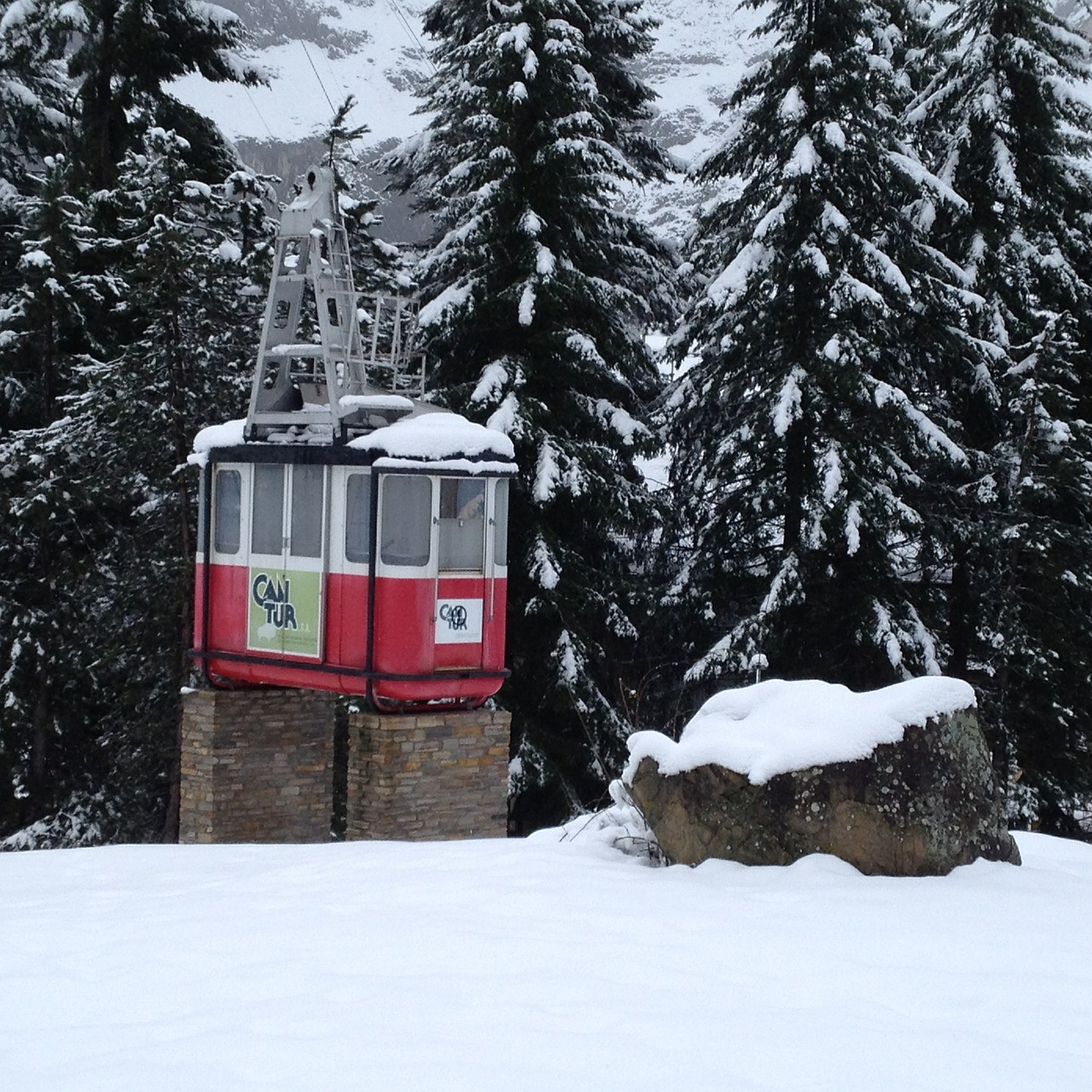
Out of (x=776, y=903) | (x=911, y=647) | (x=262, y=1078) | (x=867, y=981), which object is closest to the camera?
(x=262, y=1078)

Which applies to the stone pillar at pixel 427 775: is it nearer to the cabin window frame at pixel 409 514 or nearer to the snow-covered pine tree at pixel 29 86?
the cabin window frame at pixel 409 514

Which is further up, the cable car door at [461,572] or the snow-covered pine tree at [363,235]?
the snow-covered pine tree at [363,235]

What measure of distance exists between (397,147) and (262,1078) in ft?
69.7

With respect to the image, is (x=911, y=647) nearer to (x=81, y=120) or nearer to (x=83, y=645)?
(x=83, y=645)

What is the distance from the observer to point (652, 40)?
2430 centimetres

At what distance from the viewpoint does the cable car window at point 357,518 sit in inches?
503

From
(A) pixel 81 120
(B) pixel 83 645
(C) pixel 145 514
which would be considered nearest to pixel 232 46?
(A) pixel 81 120

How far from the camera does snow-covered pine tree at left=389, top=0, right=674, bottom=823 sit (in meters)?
18.7

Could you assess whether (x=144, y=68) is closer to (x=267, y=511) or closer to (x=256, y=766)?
(x=267, y=511)

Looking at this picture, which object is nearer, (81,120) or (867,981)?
(867,981)

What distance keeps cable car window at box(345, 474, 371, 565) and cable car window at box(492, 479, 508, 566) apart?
1.24 m

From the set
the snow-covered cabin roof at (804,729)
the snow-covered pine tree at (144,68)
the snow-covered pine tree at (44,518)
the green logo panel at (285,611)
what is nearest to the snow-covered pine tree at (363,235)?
the snow-covered pine tree at (144,68)

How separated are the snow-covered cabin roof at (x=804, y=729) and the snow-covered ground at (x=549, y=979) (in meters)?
0.54

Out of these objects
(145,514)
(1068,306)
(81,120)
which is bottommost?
(145,514)
